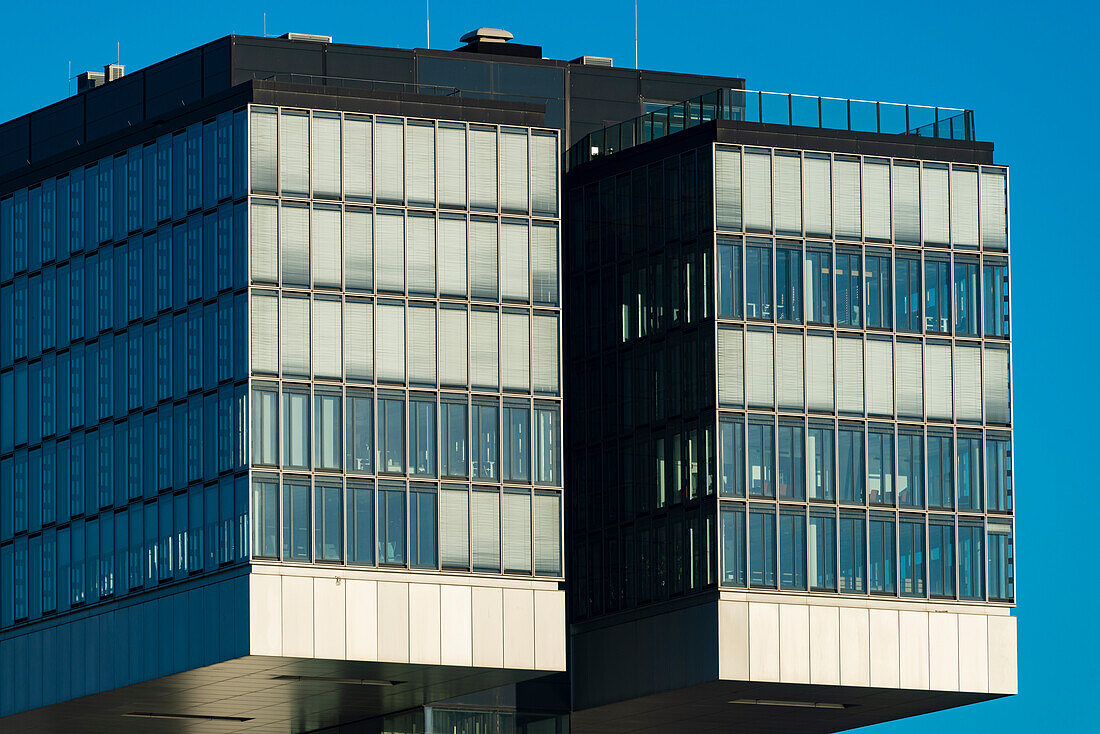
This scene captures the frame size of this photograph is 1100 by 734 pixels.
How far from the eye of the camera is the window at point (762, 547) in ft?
376

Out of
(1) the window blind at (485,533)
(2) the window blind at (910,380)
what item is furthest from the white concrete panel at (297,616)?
(2) the window blind at (910,380)

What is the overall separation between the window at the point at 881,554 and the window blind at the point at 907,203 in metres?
10.4

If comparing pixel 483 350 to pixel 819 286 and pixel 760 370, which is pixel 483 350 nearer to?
pixel 760 370

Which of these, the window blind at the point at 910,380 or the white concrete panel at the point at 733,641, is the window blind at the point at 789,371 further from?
the white concrete panel at the point at 733,641

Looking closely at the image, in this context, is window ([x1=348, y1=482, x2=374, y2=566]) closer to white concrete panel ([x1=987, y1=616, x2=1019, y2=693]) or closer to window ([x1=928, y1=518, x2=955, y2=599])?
window ([x1=928, y1=518, x2=955, y2=599])

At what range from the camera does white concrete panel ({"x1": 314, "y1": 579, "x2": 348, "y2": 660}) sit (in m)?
109

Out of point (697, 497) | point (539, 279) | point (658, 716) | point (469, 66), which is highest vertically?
point (469, 66)

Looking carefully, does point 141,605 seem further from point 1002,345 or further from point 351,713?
point 1002,345

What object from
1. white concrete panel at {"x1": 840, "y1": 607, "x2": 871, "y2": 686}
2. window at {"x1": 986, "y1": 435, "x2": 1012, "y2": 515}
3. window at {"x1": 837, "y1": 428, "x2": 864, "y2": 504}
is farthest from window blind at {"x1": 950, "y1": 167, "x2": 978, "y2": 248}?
white concrete panel at {"x1": 840, "y1": 607, "x2": 871, "y2": 686}

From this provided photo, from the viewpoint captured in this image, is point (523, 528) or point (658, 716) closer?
point (523, 528)

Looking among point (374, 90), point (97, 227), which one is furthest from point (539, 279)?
point (97, 227)

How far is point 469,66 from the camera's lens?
394 feet

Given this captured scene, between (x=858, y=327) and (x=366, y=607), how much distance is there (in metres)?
21.3

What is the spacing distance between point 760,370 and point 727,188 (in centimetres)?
662
